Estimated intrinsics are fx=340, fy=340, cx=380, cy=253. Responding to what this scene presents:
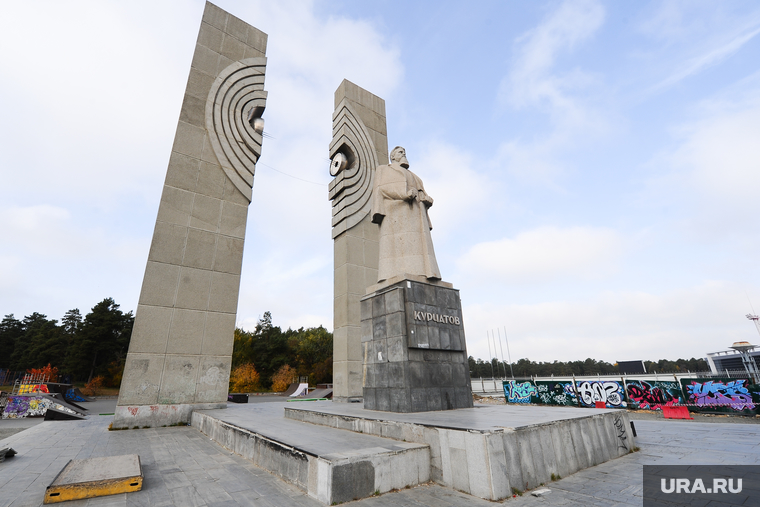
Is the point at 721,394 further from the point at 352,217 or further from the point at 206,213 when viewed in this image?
the point at 206,213

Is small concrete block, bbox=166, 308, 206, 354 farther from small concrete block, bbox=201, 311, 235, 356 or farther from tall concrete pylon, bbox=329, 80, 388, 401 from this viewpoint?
tall concrete pylon, bbox=329, 80, 388, 401

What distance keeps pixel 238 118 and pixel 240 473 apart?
1499 cm

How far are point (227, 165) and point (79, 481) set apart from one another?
42.2 ft

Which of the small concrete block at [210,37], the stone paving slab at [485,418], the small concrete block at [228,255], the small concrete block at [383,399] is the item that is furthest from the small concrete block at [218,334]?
the small concrete block at [210,37]

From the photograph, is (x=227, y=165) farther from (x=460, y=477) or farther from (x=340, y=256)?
(x=460, y=477)

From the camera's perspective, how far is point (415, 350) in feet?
28.0

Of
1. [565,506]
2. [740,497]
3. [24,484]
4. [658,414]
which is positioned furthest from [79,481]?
[658,414]

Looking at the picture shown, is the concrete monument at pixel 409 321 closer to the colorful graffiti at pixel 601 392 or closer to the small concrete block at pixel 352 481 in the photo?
the small concrete block at pixel 352 481

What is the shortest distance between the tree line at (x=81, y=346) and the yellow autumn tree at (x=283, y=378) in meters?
21.3

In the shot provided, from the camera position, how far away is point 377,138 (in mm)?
20812

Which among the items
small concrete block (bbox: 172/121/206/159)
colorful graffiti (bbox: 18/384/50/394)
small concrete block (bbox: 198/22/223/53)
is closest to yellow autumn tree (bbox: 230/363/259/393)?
colorful graffiti (bbox: 18/384/50/394)

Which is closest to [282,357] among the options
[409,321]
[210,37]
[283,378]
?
[283,378]

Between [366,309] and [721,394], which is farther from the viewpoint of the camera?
[721,394]

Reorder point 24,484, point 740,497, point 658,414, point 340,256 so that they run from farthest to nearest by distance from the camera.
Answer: point 340,256 → point 658,414 → point 24,484 → point 740,497
